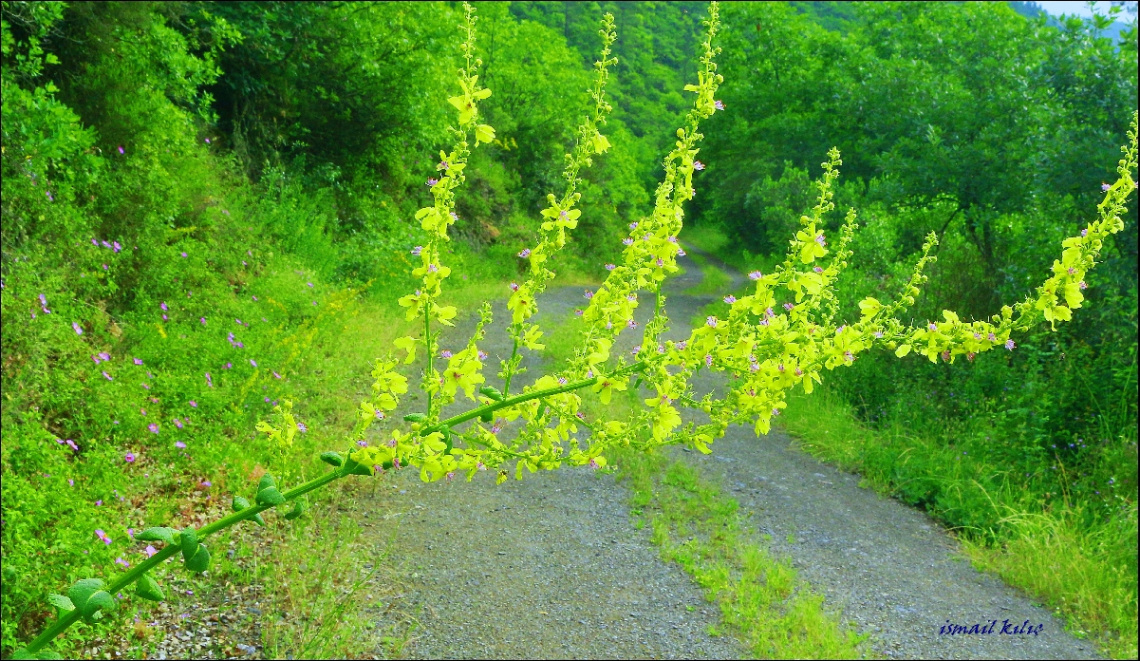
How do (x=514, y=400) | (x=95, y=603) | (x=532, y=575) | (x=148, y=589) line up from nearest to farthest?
(x=95, y=603) → (x=148, y=589) → (x=514, y=400) → (x=532, y=575)

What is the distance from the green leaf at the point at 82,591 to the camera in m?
1.04

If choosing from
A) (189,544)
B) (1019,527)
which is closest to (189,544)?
(189,544)

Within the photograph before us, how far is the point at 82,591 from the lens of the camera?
1067mm

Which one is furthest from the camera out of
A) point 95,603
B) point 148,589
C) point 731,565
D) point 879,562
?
point 879,562

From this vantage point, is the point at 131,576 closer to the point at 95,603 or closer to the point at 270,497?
the point at 95,603

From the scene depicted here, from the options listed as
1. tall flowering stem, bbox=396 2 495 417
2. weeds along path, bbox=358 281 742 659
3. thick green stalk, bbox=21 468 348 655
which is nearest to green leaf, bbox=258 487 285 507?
thick green stalk, bbox=21 468 348 655

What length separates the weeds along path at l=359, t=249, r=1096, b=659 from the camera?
192 inches

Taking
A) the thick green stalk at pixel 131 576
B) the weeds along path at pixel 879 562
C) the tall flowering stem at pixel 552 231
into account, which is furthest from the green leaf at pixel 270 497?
the weeds along path at pixel 879 562

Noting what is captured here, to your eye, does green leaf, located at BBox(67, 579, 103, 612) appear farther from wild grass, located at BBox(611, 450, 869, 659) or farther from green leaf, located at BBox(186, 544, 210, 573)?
wild grass, located at BBox(611, 450, 869, 659)

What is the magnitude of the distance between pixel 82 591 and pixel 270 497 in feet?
0.86

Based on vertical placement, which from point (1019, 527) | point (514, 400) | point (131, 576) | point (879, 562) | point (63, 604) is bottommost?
point (879, 562)

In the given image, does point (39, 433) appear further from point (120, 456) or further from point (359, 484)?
point (359, 484)

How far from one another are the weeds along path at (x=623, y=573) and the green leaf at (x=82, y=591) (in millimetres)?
3665

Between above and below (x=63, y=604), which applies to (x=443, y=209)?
above
